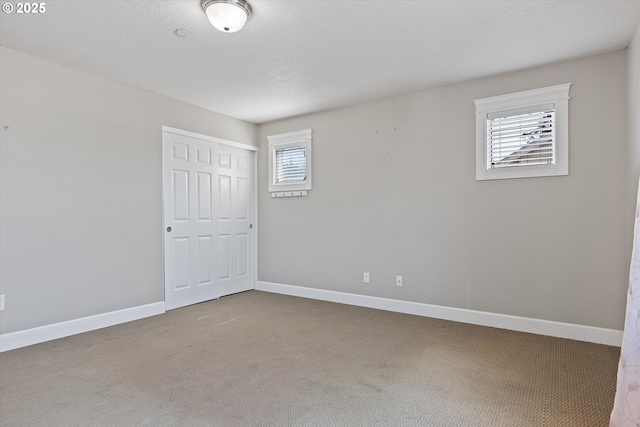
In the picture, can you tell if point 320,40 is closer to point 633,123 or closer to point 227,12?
point 227,12

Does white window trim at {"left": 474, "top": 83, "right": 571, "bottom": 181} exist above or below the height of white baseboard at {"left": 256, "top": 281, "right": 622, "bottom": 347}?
above

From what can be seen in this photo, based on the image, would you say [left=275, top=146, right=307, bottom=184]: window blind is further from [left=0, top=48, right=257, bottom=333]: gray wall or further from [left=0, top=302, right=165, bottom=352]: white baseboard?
[left=0, top=302, right=165, bottom=352]: white baseboard

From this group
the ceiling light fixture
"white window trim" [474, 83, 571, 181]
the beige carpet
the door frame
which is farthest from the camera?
the door frame

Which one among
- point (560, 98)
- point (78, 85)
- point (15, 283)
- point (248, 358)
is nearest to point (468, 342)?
point (248, 358)

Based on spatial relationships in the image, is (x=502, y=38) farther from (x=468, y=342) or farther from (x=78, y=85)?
(x=78, y=85)

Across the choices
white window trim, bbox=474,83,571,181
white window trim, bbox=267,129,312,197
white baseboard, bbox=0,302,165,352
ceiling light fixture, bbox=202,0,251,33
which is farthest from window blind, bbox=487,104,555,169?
white baseboard, bbox=0,302,165,352

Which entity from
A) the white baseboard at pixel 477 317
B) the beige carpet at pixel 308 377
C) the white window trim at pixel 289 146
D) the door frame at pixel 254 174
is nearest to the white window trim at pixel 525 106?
the white baseboard at pixel 477 317

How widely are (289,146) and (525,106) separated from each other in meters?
2.94

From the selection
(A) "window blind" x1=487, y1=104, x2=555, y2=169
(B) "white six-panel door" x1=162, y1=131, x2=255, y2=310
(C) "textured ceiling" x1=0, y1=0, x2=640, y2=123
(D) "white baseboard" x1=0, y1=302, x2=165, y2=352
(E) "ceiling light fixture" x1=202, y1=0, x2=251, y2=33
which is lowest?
(D) "white baseboard" x1=0, y1=302, x2=165, y2=352

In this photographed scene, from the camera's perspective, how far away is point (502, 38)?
2.75 m

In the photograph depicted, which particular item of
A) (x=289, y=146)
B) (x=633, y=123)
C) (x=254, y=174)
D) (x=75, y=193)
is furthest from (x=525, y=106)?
(x=75, y=193)

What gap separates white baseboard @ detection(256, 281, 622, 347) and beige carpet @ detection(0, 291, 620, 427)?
0.12 metres

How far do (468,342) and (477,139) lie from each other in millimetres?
1988

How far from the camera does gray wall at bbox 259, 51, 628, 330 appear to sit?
3.02 meters
